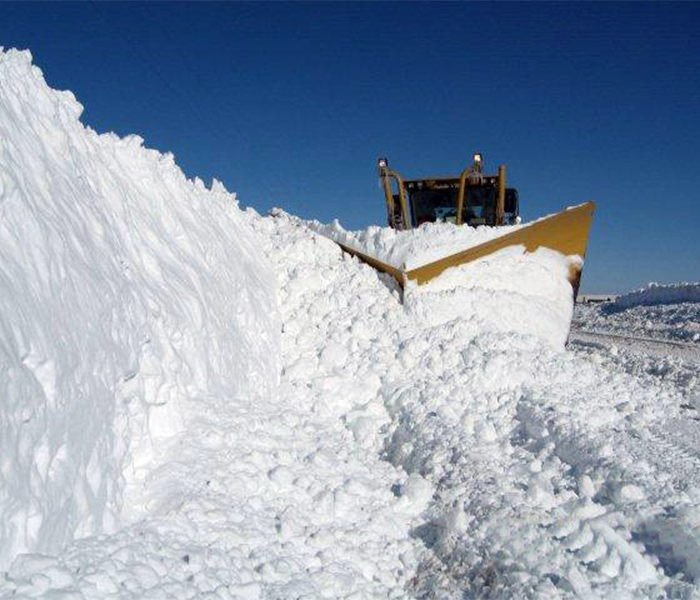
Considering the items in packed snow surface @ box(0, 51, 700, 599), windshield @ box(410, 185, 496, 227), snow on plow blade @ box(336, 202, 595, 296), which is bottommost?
packed snow surface @ box(0, 51, 700, 599)

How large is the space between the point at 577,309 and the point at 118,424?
17.3 metres

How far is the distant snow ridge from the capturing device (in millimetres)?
16938

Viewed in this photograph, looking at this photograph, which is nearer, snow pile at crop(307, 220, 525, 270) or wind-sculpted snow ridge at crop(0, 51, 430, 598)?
wind-sculpted snow ridge at crop(0, 51, 430, 598)

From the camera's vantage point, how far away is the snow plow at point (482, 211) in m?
7.75

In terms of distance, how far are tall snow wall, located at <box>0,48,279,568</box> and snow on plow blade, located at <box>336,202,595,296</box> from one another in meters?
1.49

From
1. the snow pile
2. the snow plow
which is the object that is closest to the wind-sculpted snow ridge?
the snow pile

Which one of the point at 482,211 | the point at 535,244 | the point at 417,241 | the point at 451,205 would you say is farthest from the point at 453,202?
the point at 417,241

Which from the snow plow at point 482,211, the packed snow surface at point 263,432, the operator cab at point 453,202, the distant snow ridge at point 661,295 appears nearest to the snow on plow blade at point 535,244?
the snow plow at point 482,211

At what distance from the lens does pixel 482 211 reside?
32.7ft

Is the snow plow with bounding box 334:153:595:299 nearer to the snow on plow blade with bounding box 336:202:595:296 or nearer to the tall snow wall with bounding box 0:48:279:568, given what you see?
the snow on plow blade with bounding box 336:202:595:296

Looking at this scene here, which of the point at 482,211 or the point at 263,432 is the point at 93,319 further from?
the point at 482,211

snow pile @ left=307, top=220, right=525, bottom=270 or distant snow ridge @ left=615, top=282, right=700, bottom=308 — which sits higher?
distant snow ridge @ left=615, top=282, right=700, bottom=308

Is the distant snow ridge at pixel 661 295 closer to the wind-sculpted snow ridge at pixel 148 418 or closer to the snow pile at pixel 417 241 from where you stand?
the snow pile at pixel 417 241

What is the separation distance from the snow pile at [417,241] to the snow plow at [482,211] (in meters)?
0.11
